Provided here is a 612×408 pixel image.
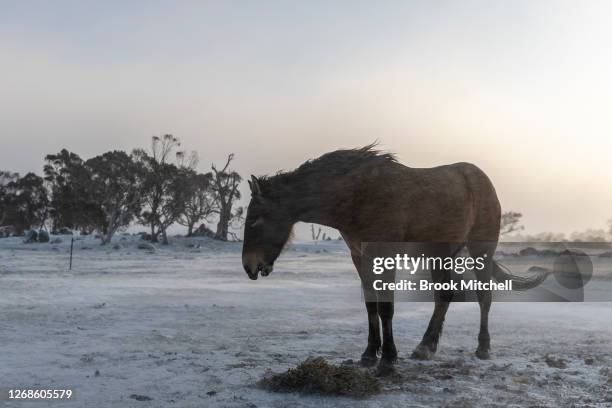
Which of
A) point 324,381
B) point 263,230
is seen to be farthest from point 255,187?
point 324,381

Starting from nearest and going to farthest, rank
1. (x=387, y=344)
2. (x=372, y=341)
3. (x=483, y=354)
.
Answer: (x=387, y=344)
(x=372, y=341)
(x=483, y=354)

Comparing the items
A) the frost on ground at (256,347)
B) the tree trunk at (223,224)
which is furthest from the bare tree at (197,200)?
the frost on ground at (256,347)

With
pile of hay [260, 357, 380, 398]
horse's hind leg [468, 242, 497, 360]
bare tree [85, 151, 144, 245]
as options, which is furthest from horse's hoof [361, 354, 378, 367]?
bare tree [85, 151, 144, 245]

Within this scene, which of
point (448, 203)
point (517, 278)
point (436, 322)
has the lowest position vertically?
point (436, 322)

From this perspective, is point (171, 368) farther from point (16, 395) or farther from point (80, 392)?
point (16, 395)

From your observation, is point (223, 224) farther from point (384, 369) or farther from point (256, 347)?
point (384, 369)

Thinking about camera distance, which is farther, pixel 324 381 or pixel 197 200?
pixel 197 200

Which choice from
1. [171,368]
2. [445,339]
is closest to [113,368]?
[171,368]

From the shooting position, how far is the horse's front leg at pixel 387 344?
16.9 ft

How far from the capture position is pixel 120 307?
9.85 m

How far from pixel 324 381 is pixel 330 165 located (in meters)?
2.23

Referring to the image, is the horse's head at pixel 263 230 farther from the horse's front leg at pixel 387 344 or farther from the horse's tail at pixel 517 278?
the horse's tail at pixel 517 278

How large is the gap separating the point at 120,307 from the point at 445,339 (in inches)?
233

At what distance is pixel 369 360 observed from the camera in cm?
554
